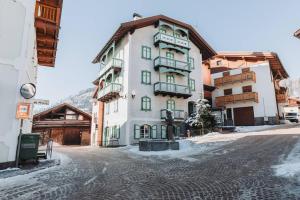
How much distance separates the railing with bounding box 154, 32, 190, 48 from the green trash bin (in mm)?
18601

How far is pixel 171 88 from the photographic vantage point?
81.8 ft

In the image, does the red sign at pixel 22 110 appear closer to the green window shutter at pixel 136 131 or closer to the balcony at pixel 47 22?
the balcony at pixel 47 22

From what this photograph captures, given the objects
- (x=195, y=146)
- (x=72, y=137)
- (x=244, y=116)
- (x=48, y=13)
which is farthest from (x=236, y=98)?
(x=48, y=13)

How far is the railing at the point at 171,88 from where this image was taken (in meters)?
24.1

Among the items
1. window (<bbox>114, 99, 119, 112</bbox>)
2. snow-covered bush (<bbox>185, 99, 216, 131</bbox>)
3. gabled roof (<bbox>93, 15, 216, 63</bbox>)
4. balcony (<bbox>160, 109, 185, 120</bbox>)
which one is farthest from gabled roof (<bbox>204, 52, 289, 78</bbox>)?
window (<bbox>114, 99, 119, 112</bbox>)

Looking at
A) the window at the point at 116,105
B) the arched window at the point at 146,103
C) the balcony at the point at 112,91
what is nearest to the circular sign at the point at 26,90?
the balcony at the point at 112,91

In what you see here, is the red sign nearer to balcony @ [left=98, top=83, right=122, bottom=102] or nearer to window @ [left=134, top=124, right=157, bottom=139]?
window @ [left=134, top=124, right=157, bottom=139]

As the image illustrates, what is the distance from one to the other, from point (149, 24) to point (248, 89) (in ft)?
57.6

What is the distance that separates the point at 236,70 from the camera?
34031 mm

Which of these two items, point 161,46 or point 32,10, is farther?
point 161,46

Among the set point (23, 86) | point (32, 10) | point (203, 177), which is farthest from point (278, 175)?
point (32, 10)

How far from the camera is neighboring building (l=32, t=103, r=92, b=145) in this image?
3200 centimetres

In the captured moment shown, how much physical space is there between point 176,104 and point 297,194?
21.2 m

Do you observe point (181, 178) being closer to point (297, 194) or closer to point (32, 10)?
point (297, 194)
